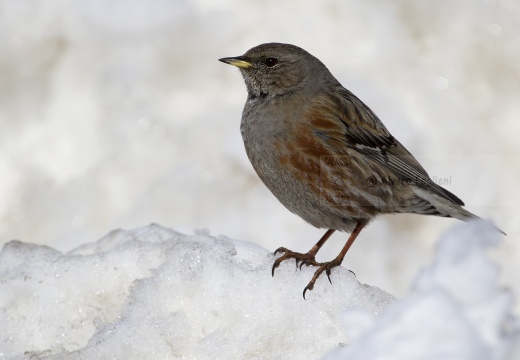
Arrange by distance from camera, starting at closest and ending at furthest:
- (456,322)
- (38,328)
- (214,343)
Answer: (456,322) → (214,343) → (38,328)

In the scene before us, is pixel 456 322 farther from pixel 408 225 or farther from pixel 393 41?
pixel 393 41

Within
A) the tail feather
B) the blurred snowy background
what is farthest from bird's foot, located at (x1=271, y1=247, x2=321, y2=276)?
the blurred snowy background

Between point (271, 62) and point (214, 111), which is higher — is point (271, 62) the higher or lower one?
the lower one

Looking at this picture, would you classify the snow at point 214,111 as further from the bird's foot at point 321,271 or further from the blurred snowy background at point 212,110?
the bird's foot at point 321,271

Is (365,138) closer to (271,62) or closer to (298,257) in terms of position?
(271,62)

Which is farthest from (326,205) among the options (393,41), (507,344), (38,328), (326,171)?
(393,41)

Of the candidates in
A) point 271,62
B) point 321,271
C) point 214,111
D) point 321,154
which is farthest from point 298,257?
point 214,111

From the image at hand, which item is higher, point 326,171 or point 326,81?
point 326,81

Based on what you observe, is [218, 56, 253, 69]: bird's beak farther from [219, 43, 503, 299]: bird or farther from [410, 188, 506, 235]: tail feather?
[410, 188, 506, 235]: tail feather
